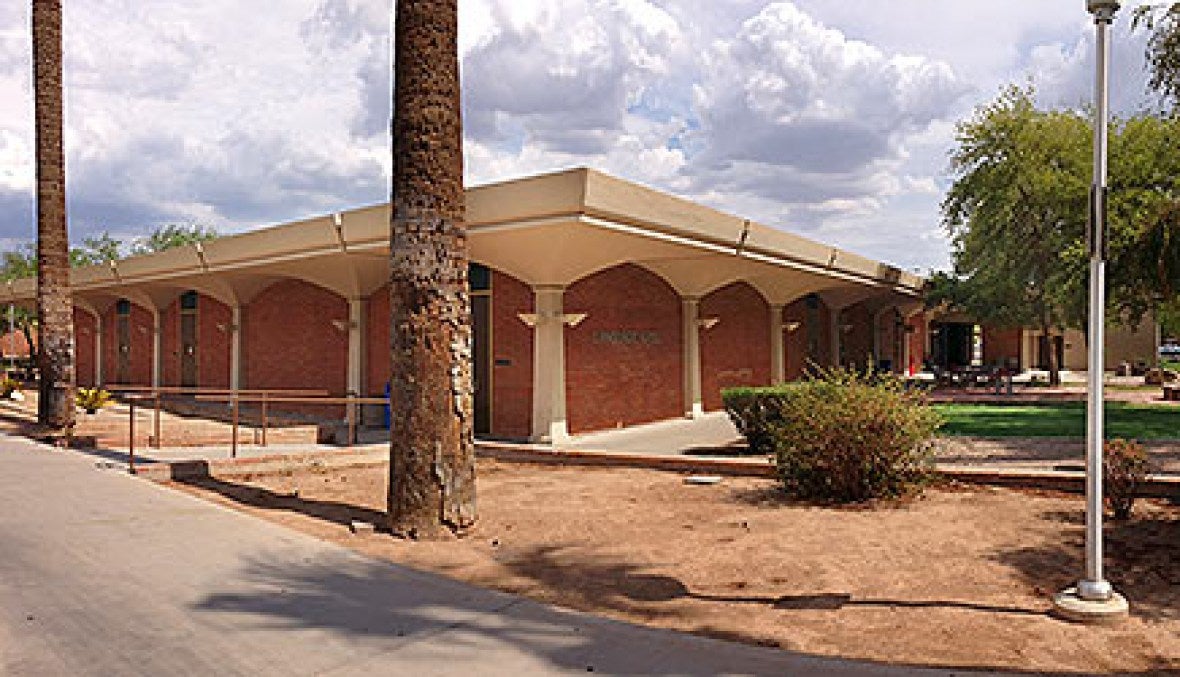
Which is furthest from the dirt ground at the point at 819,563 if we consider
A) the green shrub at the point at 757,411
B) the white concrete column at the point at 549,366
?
the white concrete column at the point at 549,366

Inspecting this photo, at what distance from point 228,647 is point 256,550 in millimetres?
2432

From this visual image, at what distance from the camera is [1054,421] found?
60.8 feet

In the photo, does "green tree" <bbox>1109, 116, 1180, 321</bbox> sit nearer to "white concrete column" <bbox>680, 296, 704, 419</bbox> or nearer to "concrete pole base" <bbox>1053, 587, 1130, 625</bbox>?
"concrete pole base" <bbox>1053, 587, 1130, 625</bbox>

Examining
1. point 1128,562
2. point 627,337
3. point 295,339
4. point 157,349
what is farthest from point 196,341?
point 1128,562

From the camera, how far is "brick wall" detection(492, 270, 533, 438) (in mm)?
16250

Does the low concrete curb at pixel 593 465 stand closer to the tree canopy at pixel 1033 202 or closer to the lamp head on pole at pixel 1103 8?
the lamp head on pole at pixel 1103 8

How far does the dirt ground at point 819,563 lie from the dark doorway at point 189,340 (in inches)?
698

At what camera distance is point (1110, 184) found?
1886 centimetres

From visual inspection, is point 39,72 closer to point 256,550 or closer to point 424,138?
point 424,138

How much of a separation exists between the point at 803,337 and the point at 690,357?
28.7 feet

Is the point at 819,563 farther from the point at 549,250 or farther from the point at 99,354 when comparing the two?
the point at 99,354

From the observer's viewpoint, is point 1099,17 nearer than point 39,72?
Yes

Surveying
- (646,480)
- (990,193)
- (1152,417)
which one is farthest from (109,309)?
(1152,417)

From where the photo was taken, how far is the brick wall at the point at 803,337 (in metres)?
26.0
